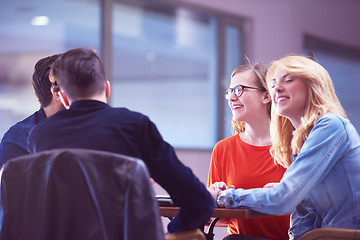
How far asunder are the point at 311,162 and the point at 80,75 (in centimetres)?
80

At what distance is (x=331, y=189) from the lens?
80.5 inches

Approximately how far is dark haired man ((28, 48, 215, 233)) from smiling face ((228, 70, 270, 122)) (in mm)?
983

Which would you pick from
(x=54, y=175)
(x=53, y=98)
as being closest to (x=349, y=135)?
(x=54, y=175)

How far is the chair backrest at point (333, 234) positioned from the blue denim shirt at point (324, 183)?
8 cm

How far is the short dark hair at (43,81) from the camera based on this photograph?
8.09 feet

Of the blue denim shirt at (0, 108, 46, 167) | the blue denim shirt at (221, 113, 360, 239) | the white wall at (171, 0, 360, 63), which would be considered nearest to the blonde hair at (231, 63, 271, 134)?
the blue denim shirt at (221, 113, 360, 239)

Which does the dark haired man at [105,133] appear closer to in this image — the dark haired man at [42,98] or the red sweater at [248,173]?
the dark haired man at [42,98]

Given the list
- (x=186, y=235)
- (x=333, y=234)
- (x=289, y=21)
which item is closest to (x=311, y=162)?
(x=333, y=234)

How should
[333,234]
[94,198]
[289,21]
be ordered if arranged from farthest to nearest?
[289,21]
[333,234]
[94,198]

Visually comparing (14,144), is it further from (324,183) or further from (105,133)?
(324,183)

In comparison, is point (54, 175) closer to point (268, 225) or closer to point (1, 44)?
point (268, 225)

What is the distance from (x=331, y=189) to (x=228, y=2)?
4804mm

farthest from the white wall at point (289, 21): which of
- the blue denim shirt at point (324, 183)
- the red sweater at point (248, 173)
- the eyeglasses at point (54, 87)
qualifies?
the blue denim shirt at point (324, 183)

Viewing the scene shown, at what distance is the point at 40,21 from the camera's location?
5.13 m
